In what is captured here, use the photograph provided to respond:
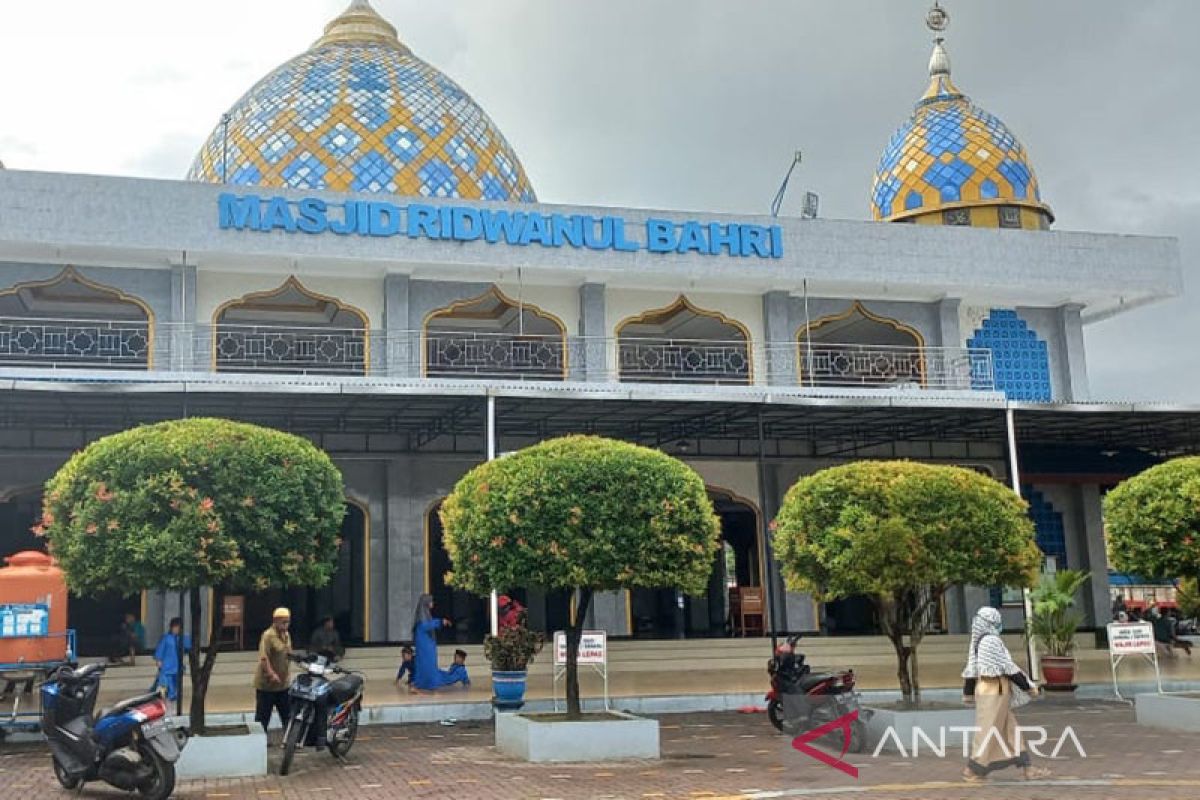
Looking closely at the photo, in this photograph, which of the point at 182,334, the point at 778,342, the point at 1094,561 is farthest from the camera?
the point at 1094,561

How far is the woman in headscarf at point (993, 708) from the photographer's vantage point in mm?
9414

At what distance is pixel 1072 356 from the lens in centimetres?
2400

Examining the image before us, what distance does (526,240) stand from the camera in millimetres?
20969

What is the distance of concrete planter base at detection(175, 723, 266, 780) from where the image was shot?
1005 centimetres

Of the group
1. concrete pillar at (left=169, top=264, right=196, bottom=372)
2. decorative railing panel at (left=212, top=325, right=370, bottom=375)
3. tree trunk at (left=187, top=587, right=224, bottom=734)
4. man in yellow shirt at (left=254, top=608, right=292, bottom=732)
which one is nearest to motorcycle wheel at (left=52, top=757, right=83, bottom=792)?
tree trunk at (left=187, top=587, right=224, bottom=734)

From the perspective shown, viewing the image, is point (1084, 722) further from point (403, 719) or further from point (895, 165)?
point (895, 165)

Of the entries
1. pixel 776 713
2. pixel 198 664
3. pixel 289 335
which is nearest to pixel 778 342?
pixel 289 335

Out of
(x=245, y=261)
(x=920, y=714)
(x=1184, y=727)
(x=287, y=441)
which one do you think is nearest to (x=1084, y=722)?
(x=1184, y=727)

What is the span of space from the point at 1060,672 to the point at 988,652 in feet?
26.8

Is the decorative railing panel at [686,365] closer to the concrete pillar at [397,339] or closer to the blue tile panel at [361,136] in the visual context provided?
the concrete pillar at [397,339]

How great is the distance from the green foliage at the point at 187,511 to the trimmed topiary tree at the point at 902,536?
488cm

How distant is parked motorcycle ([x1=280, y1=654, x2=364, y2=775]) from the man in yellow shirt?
449 mm

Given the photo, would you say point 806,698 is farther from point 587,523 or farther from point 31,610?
point 31,610

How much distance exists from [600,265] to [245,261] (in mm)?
5868
